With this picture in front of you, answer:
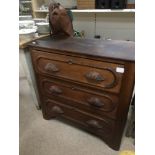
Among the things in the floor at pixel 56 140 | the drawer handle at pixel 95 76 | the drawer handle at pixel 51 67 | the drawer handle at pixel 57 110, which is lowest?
the floor at pixel 56 140

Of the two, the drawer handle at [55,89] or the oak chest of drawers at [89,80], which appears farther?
the drawer handle at [55,89]

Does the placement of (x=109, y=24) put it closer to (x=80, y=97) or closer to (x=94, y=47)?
(x=94, y=47)

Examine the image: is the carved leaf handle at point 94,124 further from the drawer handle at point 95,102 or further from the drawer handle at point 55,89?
the drawer handle at point 55,89

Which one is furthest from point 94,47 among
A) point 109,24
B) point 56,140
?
point 109,24

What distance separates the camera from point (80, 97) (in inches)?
49.6

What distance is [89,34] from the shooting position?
8.52ft

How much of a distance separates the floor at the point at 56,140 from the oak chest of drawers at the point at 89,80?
12 cm

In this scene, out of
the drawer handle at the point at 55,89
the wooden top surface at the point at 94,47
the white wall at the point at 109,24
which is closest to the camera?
the wooden top surface at the point at 94,47

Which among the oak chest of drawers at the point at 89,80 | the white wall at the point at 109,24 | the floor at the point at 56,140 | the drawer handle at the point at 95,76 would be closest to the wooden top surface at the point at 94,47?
the oak chest of drawers at the point at 89,80

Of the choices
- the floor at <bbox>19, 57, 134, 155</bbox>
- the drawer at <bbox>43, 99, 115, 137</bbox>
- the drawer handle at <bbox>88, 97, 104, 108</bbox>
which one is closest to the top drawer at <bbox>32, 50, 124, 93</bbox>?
the drawer handle at <bbox>88, 97, 104, 108</bbox>

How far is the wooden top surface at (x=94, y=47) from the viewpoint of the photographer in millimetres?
984

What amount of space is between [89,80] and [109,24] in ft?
5.13

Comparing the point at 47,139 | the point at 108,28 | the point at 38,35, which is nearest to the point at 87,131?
the point at 47,139
